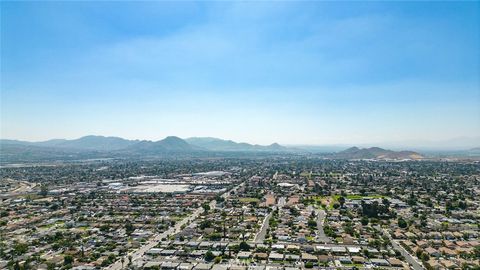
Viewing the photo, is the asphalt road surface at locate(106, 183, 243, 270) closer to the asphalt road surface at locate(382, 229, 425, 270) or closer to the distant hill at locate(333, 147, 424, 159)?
the asphalt road surface at locate(382, 229, 425, 270)

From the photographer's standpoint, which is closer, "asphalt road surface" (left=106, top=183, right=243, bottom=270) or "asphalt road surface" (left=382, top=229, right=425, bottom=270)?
"asphalt road surface" (left=382, top=229, right=425, bottom=270)

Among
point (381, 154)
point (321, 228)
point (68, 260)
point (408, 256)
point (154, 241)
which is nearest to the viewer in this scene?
point (68, 260)

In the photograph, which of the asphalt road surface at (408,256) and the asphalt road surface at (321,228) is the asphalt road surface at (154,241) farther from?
the asphalt road surface at (408,256)

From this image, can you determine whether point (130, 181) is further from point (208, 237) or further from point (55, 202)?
point (208, 237)

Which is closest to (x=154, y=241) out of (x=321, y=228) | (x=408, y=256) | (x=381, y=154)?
(x=321, y=228)

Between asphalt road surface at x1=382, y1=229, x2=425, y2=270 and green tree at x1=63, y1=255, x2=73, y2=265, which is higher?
asphalt road surface at x1=382, y1=229, x2=425, y2=270

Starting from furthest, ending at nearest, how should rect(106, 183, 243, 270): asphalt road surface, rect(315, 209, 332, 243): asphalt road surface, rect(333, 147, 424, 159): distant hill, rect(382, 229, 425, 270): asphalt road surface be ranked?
rect(333, 147, 424, 159): distant hill, rect(315, 209, 332, 243): asphalt road surface, rect(106, 183, 243, 270): asphalt road surface, rect(382, 229, 425, 270): asphalt road surface

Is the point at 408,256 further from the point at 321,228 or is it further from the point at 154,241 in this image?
the point at 154,241

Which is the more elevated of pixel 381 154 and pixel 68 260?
pixel 381 154

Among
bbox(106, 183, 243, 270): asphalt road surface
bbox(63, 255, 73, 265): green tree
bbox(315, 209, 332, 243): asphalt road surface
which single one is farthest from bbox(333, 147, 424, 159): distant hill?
bbox(63, 255, 73, 265): green tree

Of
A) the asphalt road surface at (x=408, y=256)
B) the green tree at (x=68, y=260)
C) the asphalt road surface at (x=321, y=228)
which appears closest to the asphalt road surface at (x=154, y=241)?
the green tree at (x=68, y=260)

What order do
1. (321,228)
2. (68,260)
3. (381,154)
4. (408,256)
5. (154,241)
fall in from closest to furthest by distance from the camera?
(68,260), (408,256), (154,241), (321,228), (381,154)
